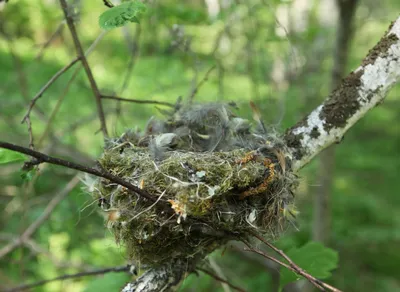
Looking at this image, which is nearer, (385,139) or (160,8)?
(160,8)

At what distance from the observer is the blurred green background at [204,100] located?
4199 millimetres

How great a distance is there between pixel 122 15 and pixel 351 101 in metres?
0.92

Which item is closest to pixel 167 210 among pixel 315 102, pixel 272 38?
pixel 272 38

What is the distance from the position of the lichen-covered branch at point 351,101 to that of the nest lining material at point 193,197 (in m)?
0.10

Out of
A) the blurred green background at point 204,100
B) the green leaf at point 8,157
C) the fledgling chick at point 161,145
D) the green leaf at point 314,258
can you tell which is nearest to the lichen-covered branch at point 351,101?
the fledgling chick at point 161,145

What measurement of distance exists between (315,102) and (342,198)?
127 centimetres

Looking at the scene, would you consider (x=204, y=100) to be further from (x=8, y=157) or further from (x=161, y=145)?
(x=8, y=157)

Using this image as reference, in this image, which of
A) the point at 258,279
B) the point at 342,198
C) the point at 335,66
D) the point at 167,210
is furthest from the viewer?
the point at 342,198

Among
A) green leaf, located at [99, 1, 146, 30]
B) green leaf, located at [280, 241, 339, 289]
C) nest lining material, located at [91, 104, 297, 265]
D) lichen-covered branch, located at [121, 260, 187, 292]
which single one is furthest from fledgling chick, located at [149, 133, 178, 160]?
green leaf, located at [280, 241, 339, 289]

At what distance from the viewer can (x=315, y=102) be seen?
555 centimetres

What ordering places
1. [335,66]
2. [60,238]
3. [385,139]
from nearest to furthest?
[335,66] < [60,238] < [385,139]

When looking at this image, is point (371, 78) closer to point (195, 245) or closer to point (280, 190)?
point (280, 190)

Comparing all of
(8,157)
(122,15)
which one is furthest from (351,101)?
(8,157)

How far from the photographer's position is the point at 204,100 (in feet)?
12.3
